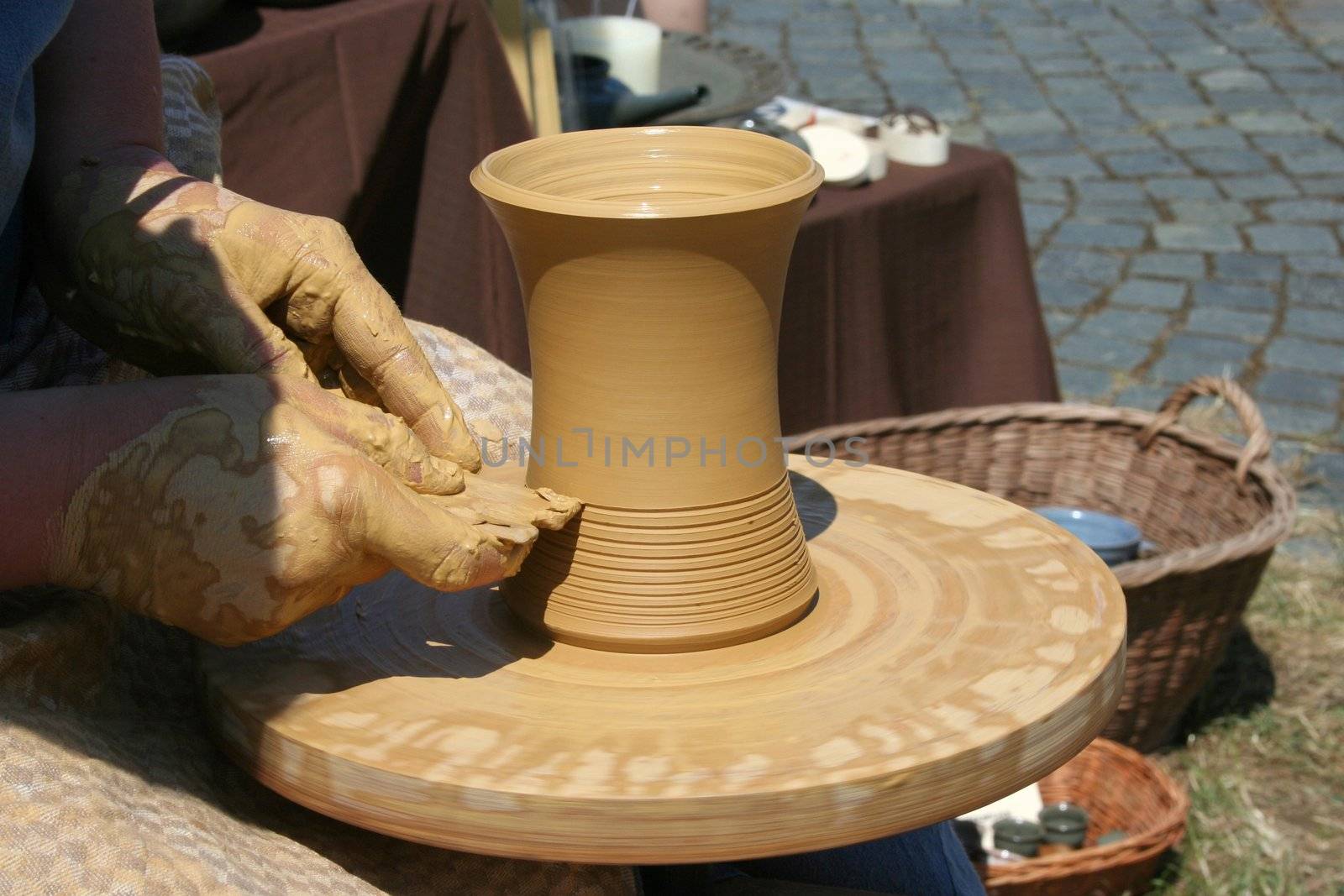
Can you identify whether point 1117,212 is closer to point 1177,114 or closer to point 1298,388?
point 1177,114

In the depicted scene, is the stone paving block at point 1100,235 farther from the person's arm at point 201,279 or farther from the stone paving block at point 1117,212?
the person's arm at point 201,279

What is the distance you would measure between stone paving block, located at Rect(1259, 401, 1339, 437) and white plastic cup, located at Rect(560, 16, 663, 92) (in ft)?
5.03

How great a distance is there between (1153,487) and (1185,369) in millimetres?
1023

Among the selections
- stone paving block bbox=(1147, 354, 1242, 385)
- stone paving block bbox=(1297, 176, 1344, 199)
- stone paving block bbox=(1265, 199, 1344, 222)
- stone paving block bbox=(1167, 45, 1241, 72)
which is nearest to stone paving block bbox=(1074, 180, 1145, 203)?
stone paving block bbox=(1265, 199, 1344, 222)

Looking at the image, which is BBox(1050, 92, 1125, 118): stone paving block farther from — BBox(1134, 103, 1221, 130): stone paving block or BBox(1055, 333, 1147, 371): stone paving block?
BBox(1055, 333, 1147, 371): stone paving block

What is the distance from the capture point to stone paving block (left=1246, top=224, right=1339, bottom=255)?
155 inches

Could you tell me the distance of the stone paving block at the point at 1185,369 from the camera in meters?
3.29

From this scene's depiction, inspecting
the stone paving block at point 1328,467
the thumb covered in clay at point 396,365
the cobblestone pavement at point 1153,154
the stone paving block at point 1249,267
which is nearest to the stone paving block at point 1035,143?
the cobblestone pavement at point 1153,154

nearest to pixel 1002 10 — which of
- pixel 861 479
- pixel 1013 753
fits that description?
pixel 861 479

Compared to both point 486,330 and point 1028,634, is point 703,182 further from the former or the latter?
point 486,330

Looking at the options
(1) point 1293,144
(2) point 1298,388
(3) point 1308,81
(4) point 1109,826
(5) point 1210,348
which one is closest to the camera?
(4) point 1109,826

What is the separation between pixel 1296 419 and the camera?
10.1 feet

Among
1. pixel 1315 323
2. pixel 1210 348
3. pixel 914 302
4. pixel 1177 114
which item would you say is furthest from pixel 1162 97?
pixel 914 302

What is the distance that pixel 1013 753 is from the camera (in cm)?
88
